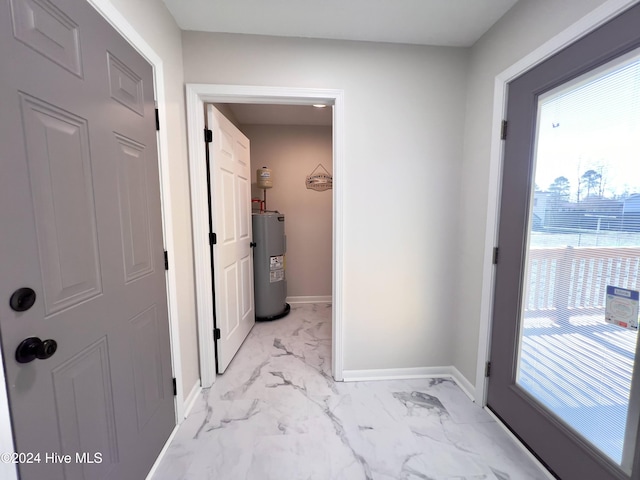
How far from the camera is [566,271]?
123 cm

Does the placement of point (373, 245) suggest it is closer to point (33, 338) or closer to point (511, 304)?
point (511, 304)

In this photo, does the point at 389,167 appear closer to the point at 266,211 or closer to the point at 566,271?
the point at 566,271

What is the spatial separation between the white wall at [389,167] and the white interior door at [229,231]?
0.48m

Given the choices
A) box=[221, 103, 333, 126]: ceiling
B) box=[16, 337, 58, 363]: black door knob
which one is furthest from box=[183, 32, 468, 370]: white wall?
box=[16, 337, 58, 363]: black door knob

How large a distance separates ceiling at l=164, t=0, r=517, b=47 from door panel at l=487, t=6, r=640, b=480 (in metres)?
0.50

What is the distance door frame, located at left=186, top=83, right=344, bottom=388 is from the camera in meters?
1.69

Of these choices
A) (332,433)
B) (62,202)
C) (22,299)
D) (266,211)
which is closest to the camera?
(22,299)

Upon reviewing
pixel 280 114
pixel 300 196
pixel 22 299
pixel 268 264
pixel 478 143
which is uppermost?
pixel 280 114

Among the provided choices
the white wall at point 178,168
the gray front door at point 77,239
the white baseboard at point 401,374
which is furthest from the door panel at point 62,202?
the white baseboard at point 401,374

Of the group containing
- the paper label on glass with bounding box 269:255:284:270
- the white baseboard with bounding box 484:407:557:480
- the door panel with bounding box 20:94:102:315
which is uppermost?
the door panel with bounding box 20:94:102:315

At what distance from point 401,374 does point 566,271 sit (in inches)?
52.0

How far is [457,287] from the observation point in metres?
1.95

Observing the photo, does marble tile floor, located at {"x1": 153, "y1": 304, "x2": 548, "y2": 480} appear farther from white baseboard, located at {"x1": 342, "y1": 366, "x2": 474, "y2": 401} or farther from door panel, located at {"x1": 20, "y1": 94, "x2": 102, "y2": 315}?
door panel, located at {"x1": 20, "y1": 94, "x2": 102, "y2": 315}

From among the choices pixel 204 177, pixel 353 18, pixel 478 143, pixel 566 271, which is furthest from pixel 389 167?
pixel 204 177
